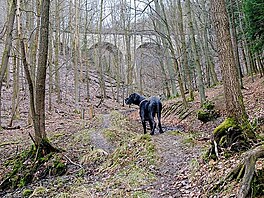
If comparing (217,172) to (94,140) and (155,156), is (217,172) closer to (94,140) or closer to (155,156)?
(155,156)

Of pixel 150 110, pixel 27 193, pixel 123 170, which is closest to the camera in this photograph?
pixel 27 193

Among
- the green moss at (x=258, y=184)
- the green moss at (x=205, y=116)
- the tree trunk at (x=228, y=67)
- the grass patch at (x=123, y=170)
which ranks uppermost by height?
the tree trunk at (x=228, y=67)

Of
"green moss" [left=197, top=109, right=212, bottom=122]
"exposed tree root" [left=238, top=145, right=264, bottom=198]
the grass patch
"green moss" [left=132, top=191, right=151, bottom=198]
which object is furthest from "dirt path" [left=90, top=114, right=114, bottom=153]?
"exposed tree root" [left=238, top=145, right=264, bottom=198]

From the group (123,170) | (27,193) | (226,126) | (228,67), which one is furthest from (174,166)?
(27,193)

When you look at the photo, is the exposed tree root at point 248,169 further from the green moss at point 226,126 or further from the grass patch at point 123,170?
the grass patch at point 123,170

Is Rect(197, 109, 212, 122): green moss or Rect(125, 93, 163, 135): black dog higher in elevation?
Rect(125, 93, 163, 135): black dog

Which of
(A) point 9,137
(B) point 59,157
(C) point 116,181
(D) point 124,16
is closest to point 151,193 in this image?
(C) point 116,181

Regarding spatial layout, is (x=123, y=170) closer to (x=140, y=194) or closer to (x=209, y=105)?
(x=140, y=194)

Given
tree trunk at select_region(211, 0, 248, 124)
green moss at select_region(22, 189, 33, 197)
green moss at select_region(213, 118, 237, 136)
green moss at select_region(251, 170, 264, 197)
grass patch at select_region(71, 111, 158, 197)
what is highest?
tree trunk at select_region(211, 0, 248, 124)

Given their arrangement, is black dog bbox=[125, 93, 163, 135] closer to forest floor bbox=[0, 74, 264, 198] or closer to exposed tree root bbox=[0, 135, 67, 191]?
forest floor bbox=[0, 74, 264, 198]

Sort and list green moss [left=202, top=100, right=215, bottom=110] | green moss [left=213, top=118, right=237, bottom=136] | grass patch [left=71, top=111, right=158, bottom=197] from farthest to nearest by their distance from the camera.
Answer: green moss [left=202, top=100, right=215, bottom=110] → grass patch [left=71, top=111, right=158, bottom=197] → green moss [left=213, top=118, right=237, bottom=136]

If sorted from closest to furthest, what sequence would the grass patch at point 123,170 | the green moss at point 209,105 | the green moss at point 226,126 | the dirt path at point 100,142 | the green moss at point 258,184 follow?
1. the green moss at point 258,184
2. the green moss at point 226,126
3. the grass patch at point 123,170
4. the dirt path at point 100,142
5. the green moss at point 209,105

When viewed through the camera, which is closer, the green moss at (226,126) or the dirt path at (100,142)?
the green moss at (226,126)

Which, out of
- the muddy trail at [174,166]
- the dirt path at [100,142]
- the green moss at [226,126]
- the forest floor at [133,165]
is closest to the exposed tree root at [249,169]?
the forest floor at [133,165]
